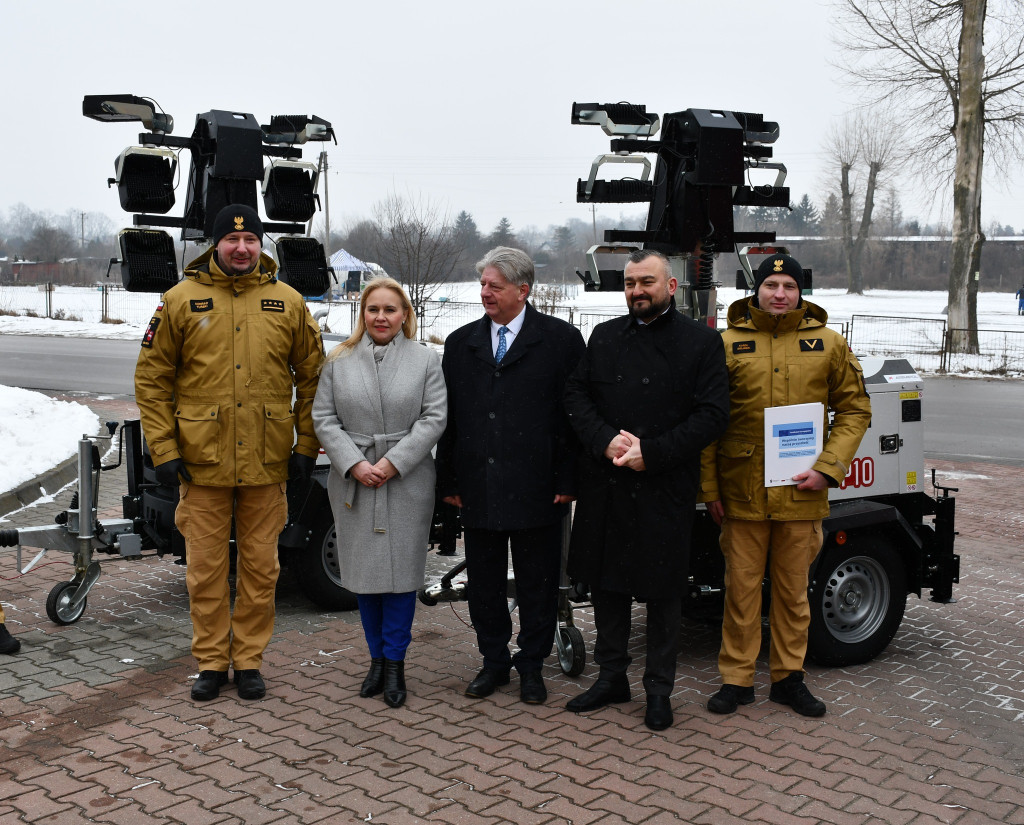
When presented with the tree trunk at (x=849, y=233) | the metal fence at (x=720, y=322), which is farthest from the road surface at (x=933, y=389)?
the tree trunk at (x=849, y=233)

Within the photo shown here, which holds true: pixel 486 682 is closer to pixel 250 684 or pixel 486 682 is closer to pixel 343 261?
pixel 250 684

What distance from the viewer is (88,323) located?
36.0 m

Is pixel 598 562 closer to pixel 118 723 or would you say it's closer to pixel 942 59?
pixel 118 723

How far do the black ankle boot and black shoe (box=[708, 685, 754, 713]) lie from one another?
1440 mm

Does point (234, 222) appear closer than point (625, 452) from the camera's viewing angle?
No

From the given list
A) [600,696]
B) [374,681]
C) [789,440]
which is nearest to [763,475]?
[789,440]

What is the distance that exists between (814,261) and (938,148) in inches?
2195

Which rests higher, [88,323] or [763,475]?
[763,475]

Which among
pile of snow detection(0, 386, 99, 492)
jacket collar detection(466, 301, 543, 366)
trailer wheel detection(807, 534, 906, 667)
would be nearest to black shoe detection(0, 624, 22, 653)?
jacket collar detection(466, 301, 543, 366)

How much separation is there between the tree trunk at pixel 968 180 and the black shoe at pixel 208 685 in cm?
2428

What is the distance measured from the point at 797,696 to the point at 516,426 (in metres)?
1.81

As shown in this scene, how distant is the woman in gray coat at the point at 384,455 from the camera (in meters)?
4.87

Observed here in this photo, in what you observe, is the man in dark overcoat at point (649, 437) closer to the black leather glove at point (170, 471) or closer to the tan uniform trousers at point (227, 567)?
the tan uniform trousers at point (227, 567)

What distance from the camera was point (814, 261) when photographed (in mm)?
83125
